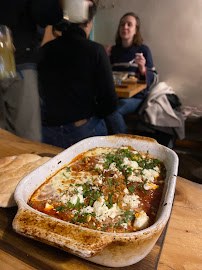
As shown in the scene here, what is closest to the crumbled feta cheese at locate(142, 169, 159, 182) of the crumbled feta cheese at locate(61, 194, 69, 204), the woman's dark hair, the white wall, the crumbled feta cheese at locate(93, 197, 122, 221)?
the crumbled feta cheese at locate(93, 197, 122, 221)

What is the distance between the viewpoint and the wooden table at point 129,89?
1.91m

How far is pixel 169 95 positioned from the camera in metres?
1.75

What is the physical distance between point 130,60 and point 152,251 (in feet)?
5.08

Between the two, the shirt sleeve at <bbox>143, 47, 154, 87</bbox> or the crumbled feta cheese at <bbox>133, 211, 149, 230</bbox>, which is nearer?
the crumbled feta cheese at <bbox>133, 211, 149, 230</bbox>

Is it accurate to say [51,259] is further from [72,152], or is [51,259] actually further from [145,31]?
[145,31]

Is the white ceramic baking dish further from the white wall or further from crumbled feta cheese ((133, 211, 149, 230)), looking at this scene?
the white wall

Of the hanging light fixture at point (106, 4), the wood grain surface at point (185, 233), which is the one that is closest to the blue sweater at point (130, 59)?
the hanging light fixture at point (106, 4)

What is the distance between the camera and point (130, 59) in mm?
1901

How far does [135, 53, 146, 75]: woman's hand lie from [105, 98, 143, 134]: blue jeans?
0.28 meters

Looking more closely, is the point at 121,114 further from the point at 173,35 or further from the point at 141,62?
the point at 173,35

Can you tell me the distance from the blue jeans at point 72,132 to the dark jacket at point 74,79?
0.06 m

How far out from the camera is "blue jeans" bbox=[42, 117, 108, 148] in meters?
2.21

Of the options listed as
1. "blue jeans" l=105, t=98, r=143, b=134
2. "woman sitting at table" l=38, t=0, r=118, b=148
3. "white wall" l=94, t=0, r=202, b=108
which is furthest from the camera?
"blue jeans" l=105, t=98, r=143, b=134

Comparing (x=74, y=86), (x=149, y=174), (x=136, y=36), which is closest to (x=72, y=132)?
(x=74, y=86)
